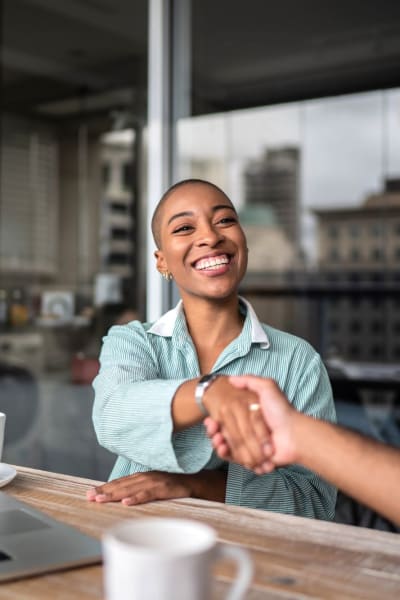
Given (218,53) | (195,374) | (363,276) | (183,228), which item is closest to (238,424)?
(195,374)

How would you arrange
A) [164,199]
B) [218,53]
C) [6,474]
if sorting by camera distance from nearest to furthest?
1. [6,474]
2. [164,199]
3. [218,53]

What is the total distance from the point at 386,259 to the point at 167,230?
4222 mm

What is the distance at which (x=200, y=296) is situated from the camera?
1502 mm

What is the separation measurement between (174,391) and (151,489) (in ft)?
0.55

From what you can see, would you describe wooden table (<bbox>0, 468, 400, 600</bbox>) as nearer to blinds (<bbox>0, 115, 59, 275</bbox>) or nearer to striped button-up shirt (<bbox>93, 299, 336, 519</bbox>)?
striped button-up shirt (<bbox>93, 299, 336, 519</bbox>)

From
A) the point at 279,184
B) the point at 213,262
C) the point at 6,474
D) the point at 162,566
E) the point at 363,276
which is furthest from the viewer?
the point at 279,184

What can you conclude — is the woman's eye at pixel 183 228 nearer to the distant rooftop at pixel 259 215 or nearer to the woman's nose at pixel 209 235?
the woman's nose at pixel 209 235

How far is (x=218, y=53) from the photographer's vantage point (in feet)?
13.8

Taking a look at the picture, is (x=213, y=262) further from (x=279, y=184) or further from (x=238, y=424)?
(x=279, y=184)

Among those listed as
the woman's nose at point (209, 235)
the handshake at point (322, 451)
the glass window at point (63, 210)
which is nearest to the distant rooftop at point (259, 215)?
the glass window at point (63, 210)

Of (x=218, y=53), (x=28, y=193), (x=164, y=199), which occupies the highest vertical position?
(x=218, y=53)

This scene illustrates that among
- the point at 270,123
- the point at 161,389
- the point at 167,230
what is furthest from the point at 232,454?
the point at 270,123

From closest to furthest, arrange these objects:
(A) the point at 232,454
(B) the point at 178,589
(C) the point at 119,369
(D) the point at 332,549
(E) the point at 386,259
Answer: (B) the point at 178,589 → (D) the point at 332,549 → (A) the point at 232,454 → (C) the point at 119,369 → (E) the point at 386,259

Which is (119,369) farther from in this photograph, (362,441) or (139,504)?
(362,441)
